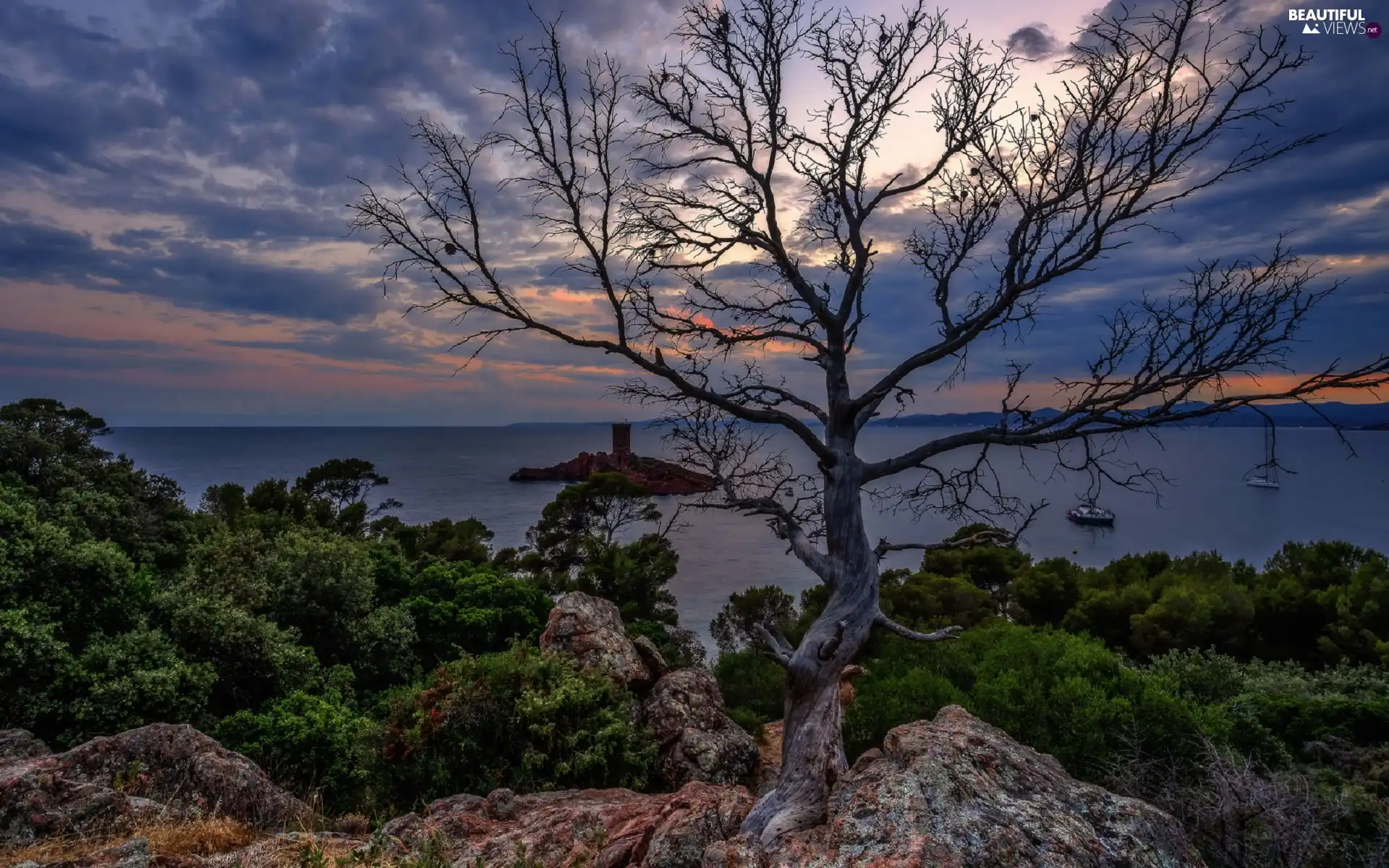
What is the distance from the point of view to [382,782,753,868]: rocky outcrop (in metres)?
4.29

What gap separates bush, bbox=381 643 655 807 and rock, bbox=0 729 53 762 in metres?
3.38

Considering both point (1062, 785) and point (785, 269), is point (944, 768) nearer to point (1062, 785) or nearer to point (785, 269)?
point (1062, 785)

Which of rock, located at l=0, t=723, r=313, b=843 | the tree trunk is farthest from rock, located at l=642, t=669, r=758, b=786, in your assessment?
rock, located at l=0, t=723, r=313, b=843

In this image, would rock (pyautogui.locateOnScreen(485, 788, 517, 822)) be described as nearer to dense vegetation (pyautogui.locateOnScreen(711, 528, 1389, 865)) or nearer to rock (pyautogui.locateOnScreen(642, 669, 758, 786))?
dense vegetation (pyautogui.locateOnScreen(711, 528, 1389, 865))

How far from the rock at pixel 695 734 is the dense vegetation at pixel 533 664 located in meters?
0.65

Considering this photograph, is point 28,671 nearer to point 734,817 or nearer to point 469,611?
point 469,611

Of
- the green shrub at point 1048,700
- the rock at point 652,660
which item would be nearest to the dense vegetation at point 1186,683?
the green shrub at point 1048,700

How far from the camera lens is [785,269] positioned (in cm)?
631

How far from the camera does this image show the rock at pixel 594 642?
1032cm

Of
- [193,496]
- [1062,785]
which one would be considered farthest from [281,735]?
[193,496]

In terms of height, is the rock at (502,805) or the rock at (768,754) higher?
the rock at (502,805)

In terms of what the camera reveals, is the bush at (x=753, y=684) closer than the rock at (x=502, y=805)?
No

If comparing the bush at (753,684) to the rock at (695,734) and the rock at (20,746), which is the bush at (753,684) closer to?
the rock at (695,734)

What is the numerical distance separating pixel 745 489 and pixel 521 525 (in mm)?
45255
